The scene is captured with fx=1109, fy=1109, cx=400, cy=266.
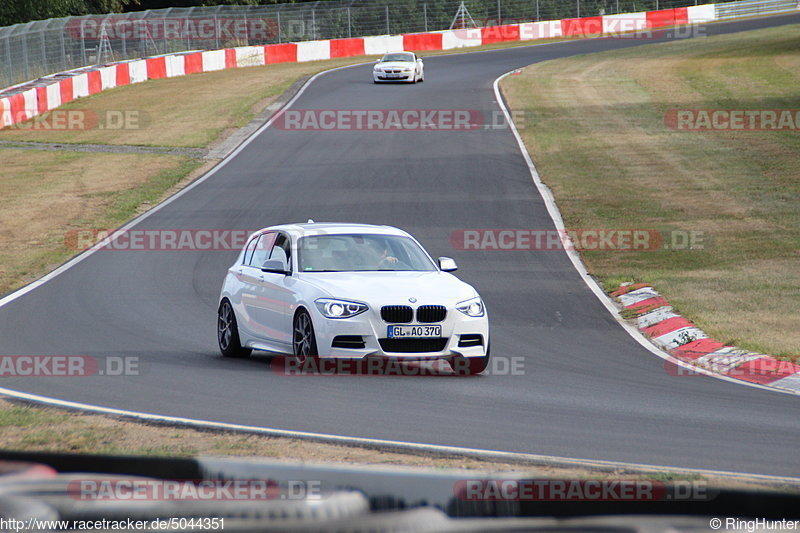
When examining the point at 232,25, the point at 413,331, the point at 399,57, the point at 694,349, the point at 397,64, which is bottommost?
the point at 694,349

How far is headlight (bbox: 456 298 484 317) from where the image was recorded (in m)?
11.0

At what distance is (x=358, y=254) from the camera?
12.1m

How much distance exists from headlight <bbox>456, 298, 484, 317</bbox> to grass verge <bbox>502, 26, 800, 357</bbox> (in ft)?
10.8

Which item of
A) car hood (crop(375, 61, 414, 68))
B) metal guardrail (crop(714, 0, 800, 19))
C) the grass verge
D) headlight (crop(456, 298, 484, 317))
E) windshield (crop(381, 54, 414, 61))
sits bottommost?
the grass verge

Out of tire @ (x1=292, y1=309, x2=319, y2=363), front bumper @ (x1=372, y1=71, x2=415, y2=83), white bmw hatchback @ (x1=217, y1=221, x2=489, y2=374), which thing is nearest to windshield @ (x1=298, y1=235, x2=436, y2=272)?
white bmw hatchback @ (x1=217, y1=221, x2=489, y2=374)

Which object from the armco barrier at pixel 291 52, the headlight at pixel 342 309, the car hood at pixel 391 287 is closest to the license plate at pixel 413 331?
the car hood at pixel 391 287

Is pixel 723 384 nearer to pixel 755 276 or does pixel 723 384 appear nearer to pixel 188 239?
→ pixel 755 276

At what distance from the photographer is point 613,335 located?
1373 cm

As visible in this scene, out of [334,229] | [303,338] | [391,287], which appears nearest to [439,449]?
[391,287]

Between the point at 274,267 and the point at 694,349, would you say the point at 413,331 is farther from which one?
the point at 694,349

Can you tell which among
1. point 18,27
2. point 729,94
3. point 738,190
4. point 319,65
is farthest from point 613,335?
point 319,65

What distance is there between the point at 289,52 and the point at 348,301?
49109 mm

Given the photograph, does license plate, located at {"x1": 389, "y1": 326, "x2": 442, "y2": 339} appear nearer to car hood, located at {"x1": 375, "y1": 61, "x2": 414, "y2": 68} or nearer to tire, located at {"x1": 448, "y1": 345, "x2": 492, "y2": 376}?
tire, located at {"x1": 448, "y1": 345, "x2": 492, "y2": 376}

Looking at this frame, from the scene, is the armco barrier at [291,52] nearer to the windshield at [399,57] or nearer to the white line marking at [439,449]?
the windshield at [399,57]
